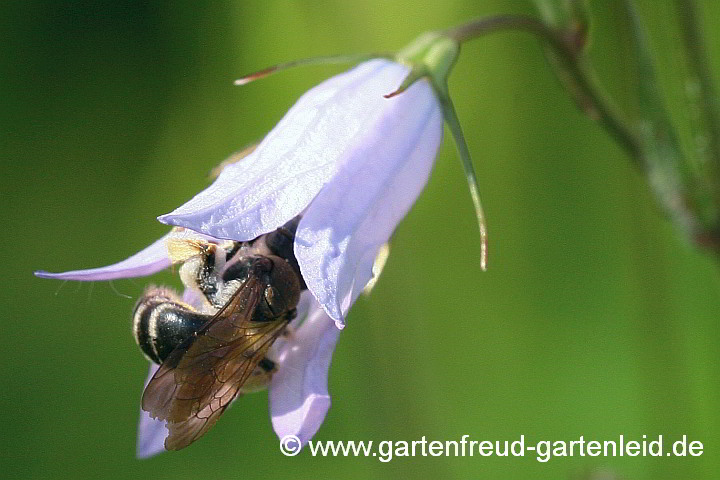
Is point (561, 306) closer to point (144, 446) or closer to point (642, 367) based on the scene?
point (642, 367)

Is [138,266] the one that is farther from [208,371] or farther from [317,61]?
[317,61]

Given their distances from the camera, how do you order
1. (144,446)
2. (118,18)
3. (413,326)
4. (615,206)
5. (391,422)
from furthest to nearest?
1. (118,18)
2. (615,206)
3. (413,326)
4. (391,422)
5. (144,446)

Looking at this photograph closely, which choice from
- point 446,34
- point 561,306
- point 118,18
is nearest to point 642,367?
point 561,306

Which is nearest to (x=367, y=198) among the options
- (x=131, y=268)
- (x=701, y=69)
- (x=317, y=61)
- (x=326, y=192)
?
(x=326, y=192)

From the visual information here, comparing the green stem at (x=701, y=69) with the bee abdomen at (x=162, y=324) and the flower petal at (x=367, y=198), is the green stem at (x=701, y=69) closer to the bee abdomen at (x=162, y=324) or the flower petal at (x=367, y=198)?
the flower petal at (x=367, y=198)

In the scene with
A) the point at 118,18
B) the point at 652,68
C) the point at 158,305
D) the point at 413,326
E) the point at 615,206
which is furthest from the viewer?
the point at 118,18

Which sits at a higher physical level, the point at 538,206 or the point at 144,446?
the point at 144,446
